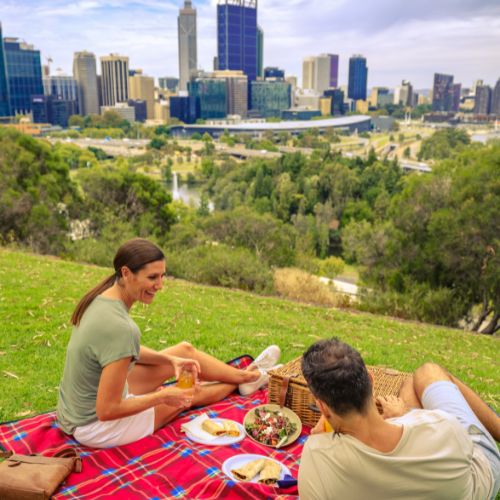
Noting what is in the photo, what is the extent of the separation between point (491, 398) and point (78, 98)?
614 ft

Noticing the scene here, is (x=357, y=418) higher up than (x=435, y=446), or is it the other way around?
(x=357, y=418)

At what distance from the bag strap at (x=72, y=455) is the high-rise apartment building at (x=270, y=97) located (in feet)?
583

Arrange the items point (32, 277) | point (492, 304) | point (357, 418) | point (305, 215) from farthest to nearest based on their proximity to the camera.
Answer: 1. point (305, 215)
2. point (492, 304)
3. point (32, 277)
4. point (357, 418)

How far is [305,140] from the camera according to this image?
10594 centimetres

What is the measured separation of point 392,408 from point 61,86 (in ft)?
601

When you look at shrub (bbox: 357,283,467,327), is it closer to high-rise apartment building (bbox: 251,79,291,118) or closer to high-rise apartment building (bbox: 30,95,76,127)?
high-rise apartment building (bbox: 30,95,76,127)

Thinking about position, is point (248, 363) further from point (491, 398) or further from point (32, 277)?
point (32, 277)

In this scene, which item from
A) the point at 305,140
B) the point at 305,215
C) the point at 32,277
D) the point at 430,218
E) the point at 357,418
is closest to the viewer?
the point at 357,418

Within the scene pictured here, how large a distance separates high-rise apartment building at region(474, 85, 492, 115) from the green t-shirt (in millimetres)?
203405

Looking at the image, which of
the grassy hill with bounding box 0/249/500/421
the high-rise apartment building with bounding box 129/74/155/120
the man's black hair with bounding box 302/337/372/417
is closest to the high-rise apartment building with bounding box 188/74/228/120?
the high-rise apartment building with bounding box 129/74/155/120

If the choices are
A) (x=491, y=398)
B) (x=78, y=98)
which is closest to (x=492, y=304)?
(x=491, y=398)

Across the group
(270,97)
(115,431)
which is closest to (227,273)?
(115,431)

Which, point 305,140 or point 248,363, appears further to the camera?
point 305,140

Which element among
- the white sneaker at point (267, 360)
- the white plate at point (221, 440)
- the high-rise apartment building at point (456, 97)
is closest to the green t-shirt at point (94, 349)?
the white plate at point (221, 440)
